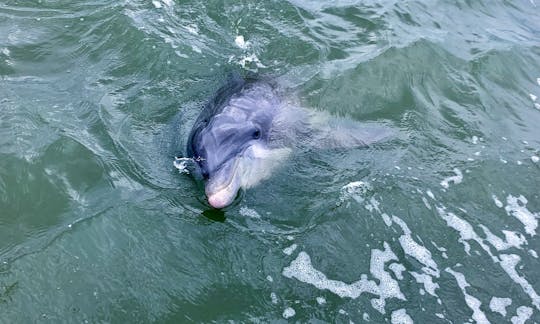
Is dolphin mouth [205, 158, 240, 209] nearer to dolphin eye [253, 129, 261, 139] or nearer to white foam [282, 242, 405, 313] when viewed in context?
dolphin eye [253, 129, 261, 139]

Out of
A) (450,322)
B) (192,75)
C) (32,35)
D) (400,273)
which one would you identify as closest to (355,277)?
(400,273)

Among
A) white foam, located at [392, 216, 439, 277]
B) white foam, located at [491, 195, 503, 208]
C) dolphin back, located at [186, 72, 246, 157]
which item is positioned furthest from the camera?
white foam, located at [491, 195, 503, 208]

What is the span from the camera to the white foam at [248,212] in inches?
246

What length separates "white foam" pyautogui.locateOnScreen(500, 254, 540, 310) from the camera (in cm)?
592

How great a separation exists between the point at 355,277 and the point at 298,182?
1499mm

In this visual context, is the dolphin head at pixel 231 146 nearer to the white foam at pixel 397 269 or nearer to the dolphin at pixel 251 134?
the dolphin at pixel 251 134

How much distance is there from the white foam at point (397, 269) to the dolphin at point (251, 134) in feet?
6.27

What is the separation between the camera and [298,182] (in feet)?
22.3

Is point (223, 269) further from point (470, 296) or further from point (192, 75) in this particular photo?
point (192, 75)

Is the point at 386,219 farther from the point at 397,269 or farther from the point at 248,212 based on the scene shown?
the point at 248,212

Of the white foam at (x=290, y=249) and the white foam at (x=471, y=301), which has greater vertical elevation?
the white foam at (x=471, y=301)

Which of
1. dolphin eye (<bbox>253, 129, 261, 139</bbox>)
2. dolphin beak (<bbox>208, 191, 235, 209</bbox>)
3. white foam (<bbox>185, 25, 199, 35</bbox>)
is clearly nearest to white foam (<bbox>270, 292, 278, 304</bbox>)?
dolphin beak (<bbox>208, 191, 235, 209</bbox>)

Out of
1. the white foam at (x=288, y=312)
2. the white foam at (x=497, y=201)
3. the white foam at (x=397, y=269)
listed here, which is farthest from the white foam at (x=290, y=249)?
the white foam at (x=497, y=201)

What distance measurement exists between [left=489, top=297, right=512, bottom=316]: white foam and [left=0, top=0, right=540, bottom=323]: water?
15 mm
